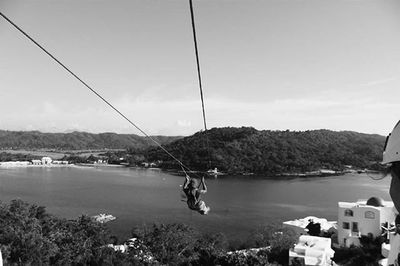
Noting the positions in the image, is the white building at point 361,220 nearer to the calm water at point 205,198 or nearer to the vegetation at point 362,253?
the vegetation at point 362,253

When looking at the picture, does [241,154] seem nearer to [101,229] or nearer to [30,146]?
[101,229]

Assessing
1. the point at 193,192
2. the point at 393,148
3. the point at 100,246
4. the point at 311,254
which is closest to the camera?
→ the point at 393,148

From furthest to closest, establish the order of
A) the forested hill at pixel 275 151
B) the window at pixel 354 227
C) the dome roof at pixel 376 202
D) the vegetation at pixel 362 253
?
the forested hill at pixel 275 151 → the dome roof at pixel 376 202 → the window at pixel 354 227 → the vegetation at pixel 362 253

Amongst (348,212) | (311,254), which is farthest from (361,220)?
(311,254)

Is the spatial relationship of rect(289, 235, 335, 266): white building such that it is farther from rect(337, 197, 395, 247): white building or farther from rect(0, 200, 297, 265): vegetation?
rect(337, 197, 395, 247): white building

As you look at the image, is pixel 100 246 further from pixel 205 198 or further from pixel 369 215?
pixel 205 198

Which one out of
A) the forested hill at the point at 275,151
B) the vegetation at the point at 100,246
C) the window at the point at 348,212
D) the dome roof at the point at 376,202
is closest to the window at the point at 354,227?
the window at the point at 348,212
